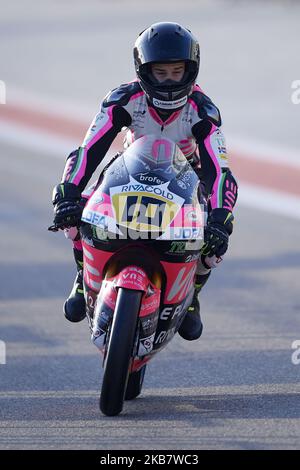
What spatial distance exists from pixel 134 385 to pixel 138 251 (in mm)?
911

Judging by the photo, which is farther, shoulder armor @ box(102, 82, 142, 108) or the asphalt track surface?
shoulder armor @ box(102, 82, 142, 108)

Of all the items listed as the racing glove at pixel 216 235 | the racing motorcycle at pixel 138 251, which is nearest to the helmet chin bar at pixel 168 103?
the racing motorcycle at pixel 138 251

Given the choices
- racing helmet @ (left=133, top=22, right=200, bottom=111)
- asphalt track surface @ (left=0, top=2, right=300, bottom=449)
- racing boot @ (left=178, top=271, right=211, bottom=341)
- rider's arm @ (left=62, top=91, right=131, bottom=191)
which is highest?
racing helmet @ (left=133, top=22, right=200, bottom=111)

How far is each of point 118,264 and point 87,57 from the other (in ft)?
56.9

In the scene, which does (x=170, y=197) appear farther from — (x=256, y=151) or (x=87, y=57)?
(x=87, y=57)

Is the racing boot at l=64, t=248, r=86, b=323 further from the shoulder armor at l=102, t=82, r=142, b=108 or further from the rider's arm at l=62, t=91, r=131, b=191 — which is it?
the shoulder armor at l=102, t=82, r=142, b=108

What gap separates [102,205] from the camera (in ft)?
19.4

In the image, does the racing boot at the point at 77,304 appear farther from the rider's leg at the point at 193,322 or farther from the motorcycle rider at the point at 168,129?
the rider's leg at the point at 193,322

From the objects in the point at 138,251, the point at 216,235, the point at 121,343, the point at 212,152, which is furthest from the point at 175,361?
the point at 121,343

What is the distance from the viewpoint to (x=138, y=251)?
19.0ft

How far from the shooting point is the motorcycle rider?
6121mm

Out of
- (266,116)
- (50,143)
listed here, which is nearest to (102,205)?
(50,143)

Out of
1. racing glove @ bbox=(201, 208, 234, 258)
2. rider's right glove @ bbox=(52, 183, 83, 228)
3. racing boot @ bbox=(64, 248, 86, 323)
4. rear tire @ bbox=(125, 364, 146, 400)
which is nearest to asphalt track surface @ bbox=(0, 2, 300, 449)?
rear tire @ bbox=(125, 364, 146, 400)

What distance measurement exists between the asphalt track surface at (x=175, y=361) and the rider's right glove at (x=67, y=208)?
0.96 m
